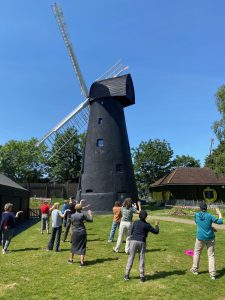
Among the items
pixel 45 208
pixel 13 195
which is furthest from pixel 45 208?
pixel 13 195

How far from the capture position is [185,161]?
274 ft

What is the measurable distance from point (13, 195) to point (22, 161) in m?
45.5

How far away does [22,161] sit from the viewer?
216ft

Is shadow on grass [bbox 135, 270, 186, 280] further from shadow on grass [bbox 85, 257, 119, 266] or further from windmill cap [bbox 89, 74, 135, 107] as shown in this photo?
windmill cap [bbox 89, 74, 135, 107]

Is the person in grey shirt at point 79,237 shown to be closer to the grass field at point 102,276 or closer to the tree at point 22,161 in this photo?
the grass field at point 102,276

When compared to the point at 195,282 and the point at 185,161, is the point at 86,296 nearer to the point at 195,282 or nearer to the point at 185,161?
the point at 195,282

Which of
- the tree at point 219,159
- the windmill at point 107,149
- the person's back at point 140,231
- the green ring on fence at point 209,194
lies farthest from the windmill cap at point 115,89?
the person's back at point 140,231

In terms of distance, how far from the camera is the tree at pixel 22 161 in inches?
2564

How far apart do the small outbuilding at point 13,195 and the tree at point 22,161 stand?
3695 cm

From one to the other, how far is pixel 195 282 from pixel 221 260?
9.86ft

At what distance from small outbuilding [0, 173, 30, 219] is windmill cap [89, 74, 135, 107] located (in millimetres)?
12929

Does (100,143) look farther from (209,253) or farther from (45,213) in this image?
(209,253)

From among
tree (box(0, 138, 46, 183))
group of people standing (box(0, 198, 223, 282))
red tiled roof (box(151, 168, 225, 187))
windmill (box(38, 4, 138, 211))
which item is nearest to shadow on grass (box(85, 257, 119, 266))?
group of people standing (box(0, 198, 223, 282))

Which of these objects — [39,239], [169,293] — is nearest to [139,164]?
[39,239]
